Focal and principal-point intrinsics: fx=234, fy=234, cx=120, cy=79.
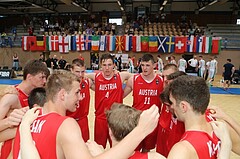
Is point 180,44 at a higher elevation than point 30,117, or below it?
higher

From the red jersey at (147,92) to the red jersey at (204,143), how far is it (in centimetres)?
244

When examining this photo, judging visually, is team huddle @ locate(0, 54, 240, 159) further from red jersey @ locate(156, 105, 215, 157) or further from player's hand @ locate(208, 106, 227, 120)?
red jersey @ locate(156, 105, 215, 157)

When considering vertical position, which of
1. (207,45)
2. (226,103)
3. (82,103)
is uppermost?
(207,45)

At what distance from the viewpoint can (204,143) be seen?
159 cm

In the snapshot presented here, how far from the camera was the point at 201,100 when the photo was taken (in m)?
1.69

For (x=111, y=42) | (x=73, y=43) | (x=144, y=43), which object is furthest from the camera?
(x=73, y=43)

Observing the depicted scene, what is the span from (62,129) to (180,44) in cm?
1859

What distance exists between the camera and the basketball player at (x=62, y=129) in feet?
4.72

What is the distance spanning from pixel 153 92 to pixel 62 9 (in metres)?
25.2

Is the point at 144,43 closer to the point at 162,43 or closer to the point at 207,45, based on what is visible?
the point at 162,43

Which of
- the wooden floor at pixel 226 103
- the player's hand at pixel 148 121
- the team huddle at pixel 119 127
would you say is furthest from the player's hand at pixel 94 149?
the wooden floor at pixel 226 103

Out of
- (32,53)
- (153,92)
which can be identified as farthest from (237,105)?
(32,53)

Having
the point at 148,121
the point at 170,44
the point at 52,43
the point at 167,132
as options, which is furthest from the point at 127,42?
the point at 148,121

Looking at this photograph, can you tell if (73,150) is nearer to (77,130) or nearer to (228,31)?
(77,130)
